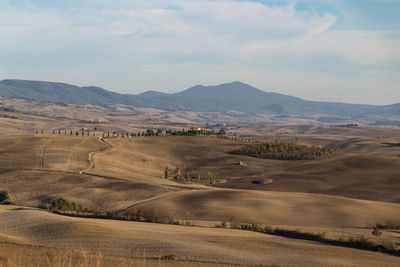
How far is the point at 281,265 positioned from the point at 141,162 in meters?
84.8

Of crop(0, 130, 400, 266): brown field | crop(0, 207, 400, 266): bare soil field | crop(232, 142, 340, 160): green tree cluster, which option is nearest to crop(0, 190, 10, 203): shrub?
crop(0, 130, 400, 266): brown field

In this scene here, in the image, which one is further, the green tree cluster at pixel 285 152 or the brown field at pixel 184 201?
the green tree cluster at pixel 285 152

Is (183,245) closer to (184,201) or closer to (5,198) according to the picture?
(184,201)

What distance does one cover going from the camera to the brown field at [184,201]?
24.8 metres

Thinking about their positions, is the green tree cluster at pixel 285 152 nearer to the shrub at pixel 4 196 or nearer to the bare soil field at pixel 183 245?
the shrub at pixel 4 196

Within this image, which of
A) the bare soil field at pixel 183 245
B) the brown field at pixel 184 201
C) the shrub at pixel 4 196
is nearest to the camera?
the bare soil field at pixel 183 245

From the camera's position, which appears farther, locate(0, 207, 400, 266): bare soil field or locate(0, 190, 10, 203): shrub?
locate(0, 190, 10, 203): shrub

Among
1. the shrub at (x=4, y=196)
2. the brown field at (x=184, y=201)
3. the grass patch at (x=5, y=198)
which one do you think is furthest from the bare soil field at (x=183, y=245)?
the shrub at (x=4, y=196)

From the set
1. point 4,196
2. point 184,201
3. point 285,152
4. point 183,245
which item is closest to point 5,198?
point 4,196

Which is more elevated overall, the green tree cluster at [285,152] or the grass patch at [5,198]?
the green tree cluster at [285,152]

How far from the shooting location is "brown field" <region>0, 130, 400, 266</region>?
976 inches

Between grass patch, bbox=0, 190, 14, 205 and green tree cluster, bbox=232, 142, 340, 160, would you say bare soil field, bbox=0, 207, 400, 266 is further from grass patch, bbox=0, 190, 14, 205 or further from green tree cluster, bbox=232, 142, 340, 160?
green tree cluster, bbox=232, 142, 340, 160

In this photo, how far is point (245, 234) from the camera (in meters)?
32.4

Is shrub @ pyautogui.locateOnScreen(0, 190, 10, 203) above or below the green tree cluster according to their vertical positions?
below
